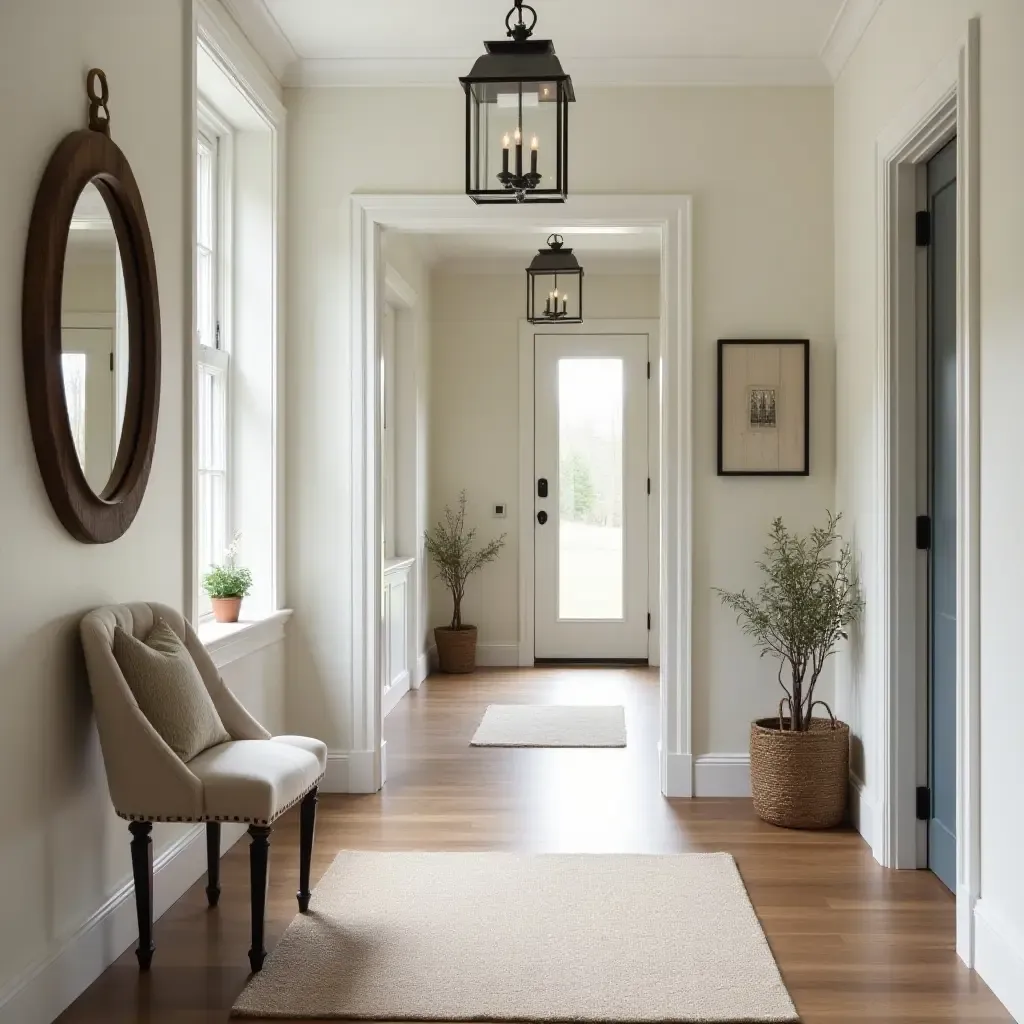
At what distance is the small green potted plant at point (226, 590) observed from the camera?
3.90 metres

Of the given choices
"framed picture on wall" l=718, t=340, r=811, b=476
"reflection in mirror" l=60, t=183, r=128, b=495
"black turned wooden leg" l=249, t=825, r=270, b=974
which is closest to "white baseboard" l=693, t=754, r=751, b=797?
"framed picture on wall" l=718, t=340, r=811, b=476

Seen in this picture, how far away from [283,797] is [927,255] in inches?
99.3

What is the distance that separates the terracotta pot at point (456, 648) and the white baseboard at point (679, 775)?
3224mm

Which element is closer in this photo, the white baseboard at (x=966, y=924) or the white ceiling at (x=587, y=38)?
the white baseboard at (x=966, y=924)

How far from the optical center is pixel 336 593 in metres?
4.41

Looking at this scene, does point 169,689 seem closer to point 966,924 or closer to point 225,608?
point 225,608

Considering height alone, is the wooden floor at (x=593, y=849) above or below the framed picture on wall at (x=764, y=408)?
below

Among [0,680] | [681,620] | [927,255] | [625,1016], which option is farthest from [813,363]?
[0,680]

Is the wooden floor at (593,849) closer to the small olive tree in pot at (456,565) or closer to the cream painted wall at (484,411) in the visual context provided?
the small olive tree in pot at (456,565)

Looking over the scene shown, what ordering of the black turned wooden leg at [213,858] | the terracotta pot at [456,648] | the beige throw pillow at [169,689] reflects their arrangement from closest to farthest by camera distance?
the beige throw pillow at [169,689] → the black turned wooden leg at [213,858] → the terracotta pot at [456,648]

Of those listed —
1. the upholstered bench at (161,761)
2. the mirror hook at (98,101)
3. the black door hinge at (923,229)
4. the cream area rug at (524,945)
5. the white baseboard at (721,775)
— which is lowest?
the cream area rug at (524,945)

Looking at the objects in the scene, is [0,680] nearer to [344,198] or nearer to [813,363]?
[344,198]

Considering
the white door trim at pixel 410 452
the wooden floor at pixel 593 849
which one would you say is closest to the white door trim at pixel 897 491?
the wooden floor at pixel 593 849

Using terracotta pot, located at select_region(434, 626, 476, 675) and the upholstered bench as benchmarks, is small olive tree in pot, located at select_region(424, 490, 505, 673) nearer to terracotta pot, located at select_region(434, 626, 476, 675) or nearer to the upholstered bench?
terracotta pot, located at select_region(434, 626, 476, 675)
